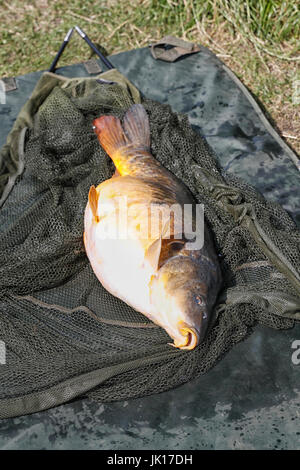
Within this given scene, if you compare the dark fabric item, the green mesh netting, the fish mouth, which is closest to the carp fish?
the fish mouth

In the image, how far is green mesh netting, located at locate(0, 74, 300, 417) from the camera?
2.19m

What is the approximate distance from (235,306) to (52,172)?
4.06ft

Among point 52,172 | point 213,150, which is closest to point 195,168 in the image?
point 213,150

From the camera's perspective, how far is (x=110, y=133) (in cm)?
284

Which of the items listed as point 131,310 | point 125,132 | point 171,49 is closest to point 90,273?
point 131,310

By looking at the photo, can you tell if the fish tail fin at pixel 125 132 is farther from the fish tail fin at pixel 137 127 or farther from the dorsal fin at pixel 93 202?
the dorsal fin at pixel 93 202

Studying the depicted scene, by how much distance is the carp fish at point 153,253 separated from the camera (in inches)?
79.4

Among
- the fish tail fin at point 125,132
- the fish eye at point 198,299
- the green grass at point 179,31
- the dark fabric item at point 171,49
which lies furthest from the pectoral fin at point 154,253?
the green grass at point 179,31

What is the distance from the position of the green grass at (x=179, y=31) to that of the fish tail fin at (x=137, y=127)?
144 cm

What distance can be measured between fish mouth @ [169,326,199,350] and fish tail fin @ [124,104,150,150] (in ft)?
3.93

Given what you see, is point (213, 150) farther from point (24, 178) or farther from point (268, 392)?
point (268, 392)

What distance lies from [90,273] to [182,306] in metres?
0.73

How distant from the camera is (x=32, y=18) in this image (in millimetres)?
4727

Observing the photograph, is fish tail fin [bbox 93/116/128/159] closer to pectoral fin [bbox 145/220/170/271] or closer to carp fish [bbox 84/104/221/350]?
carp fish [bbox 84/104/221/350]
